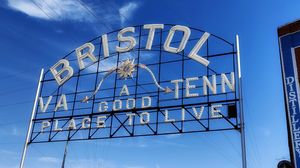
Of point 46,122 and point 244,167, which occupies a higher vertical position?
point 46,122

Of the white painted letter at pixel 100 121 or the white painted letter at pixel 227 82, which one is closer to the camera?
the white painted letter at pixel 227 82

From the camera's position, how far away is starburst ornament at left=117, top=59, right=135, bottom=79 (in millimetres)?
27969

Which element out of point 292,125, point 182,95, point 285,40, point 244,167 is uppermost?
point 285,40

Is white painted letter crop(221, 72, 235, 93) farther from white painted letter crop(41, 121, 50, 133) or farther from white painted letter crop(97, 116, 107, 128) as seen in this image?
white painted letter crop(41, 121, 50, 133)

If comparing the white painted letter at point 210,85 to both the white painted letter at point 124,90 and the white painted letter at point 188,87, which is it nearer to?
the white painted letter at point 188,87

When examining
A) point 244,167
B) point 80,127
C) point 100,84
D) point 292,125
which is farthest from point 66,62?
point 292,125

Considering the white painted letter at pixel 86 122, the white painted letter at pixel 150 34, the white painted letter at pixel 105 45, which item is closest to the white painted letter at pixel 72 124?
the white painted letter at pixel 86 122

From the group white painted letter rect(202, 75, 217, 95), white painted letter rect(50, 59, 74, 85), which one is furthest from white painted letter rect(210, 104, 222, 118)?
white painted letter rect(50, 59, 74, 85)

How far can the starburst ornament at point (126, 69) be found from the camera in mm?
27969

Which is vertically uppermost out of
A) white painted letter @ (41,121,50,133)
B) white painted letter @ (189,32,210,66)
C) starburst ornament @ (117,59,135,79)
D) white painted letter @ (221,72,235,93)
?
white painted letter @ (189,32,210,66)

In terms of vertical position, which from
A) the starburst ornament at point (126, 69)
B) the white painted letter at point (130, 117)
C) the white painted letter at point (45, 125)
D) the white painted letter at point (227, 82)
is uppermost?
the starburst ornament at point (126, 69)

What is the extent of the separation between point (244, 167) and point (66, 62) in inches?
593

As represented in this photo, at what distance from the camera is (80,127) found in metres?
27.5

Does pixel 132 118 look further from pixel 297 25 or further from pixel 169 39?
pixel 297 25
